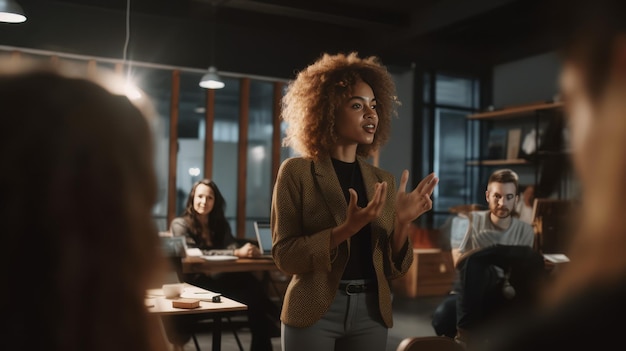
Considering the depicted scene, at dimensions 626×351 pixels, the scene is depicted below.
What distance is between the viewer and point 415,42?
8.52m

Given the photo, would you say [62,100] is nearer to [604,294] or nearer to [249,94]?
[604,294]

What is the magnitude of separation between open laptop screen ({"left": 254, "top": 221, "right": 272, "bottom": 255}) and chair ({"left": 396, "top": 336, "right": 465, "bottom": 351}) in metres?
3.71

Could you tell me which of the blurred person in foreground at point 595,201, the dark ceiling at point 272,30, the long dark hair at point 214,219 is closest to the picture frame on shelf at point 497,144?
the dark ceiling at point 272,30

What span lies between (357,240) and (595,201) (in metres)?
1.64

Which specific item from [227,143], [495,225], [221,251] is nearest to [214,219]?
[221,251]

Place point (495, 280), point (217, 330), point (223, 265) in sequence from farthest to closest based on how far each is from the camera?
point (223, 265), point (217, 330), point (495, 280)

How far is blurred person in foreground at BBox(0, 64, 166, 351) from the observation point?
28.2 inches

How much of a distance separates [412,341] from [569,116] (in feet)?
3.70

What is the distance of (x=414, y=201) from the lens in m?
2.24

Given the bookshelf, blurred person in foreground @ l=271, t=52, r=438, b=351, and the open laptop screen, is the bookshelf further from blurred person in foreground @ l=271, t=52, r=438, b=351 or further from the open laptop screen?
blurred person in foreground @ l=271, t=52, r=438, b=351

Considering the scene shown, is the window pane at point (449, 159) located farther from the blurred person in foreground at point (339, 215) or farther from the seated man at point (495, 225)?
the blurred person in foreground at point (339, 215)

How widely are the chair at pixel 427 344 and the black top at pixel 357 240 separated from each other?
49 centimetres

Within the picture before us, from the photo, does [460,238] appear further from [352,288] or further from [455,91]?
[455,91]

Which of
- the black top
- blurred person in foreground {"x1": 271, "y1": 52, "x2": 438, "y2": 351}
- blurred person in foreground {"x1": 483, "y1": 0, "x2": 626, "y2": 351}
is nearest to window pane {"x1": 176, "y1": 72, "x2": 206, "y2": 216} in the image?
blurred person in foreground {"x1": 271, "y1": 52, "x2": 438, "y2": 351}
